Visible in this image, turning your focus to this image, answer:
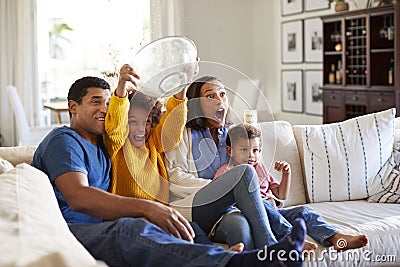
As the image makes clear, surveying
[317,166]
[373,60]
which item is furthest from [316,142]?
[373,60]

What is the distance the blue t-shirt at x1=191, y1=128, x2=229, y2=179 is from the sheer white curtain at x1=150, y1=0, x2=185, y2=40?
5.16 metres

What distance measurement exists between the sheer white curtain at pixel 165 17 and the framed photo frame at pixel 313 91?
1671 mm

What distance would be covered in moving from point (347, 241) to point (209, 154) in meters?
0.64

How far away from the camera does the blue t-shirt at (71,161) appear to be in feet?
7.41

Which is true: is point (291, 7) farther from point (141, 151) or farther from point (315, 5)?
point (141, 151)

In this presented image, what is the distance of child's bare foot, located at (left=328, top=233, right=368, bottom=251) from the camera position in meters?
2.55

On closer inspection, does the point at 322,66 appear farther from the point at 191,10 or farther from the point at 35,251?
the point at 35,251

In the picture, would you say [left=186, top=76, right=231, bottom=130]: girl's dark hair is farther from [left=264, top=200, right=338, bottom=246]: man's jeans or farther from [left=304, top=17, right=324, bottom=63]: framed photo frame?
[left=304, top=17, right=324, bottom=63]: framed photo frame

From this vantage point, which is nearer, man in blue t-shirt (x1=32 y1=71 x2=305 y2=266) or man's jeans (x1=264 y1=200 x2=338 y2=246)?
man in blue t-shirt (x1=32 y1=71 x2=305 y2=266)

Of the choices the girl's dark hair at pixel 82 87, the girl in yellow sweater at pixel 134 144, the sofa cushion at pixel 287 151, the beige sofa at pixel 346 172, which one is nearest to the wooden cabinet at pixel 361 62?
the beige sofa at pixel 346 172

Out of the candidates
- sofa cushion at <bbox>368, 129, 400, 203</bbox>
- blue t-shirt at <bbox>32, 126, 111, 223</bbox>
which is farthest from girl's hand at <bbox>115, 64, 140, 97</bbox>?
sofa cushion at <bbox>368, 129, 400, 203</bbox>

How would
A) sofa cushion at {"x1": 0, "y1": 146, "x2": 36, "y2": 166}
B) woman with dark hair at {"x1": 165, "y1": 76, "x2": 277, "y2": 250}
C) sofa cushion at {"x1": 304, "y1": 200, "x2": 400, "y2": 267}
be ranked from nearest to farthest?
woman with dark hair at {"x1": 165, "y1": 76, "x2": 277, "y2": 250} → sofa cushion at {"x1": 304, "y1": 200, "x2": 400, "y2": 267} → sofa cushion at {"x1": 0, "y1": 146, "x2": 36, "y2": 166}

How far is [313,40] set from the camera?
717 cm

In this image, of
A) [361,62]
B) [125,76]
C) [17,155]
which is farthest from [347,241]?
[361,62]
